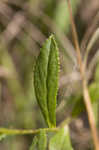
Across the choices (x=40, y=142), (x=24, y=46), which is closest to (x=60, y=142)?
(x=40, y=142)

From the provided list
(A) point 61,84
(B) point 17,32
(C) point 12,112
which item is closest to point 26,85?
(C) point 12,112

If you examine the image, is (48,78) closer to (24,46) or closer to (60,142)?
(60,142)

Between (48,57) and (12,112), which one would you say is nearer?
(48,57)

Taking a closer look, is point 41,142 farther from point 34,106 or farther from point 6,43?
point 6,43

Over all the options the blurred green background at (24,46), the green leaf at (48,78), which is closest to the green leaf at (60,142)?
the green leaf at (48,78)

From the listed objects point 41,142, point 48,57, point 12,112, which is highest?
point 12,112

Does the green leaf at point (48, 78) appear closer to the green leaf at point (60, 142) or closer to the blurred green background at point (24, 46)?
the green leaf at point (60, 142)

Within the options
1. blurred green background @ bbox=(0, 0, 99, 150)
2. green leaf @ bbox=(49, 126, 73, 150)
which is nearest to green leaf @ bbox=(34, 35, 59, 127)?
green leaf @ bbox=(49, 126, 73, 150)

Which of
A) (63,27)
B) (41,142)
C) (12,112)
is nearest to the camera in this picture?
(41,142)
